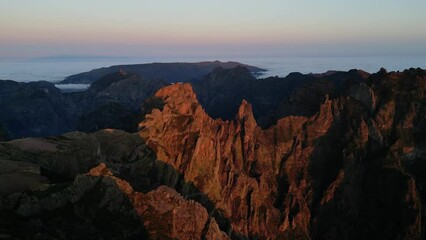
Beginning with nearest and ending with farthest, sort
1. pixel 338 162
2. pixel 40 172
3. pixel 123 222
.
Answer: pixel 123 222 → pixel 40 172 → pixel 338 162

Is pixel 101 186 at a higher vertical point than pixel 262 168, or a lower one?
higher

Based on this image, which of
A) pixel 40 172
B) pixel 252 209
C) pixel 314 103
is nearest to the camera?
pixel 40 172

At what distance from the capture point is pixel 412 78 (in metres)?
126

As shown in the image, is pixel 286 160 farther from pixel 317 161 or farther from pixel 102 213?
pixel 102 213

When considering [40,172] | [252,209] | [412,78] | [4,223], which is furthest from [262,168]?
[4,223]

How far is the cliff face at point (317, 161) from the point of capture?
9325 centimetres

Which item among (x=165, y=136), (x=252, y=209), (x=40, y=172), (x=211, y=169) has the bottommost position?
(x=252, y=209)

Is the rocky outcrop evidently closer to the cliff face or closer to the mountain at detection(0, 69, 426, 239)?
the mountain at detection(0, 69, 426, 239)

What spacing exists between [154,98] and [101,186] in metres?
67.5

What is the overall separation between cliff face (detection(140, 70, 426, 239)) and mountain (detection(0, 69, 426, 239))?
0.79ft

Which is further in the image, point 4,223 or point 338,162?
point 338,162

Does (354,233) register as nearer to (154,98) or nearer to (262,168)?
(262,168)

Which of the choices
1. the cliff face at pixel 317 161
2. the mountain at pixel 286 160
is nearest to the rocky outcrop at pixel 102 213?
the mountain at pixel 286 160

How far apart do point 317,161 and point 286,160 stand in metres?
8.21
